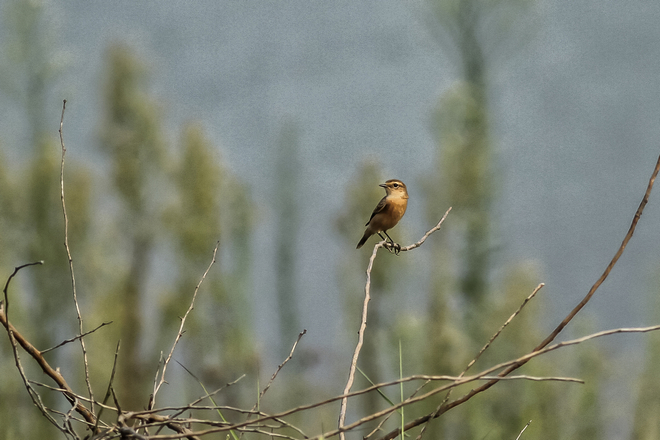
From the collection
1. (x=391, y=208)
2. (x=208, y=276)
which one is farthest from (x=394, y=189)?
(x=208, y=276)

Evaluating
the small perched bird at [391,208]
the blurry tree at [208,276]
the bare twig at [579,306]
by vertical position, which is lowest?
the bare twig at [579,306]

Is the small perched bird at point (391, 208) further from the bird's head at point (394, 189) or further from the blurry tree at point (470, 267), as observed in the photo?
the blurry tree at point (470, 267)

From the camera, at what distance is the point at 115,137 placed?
4.84 m

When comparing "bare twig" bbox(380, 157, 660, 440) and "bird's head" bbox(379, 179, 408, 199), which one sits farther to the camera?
"bird's head" bbox(379, 179, 408, 199)

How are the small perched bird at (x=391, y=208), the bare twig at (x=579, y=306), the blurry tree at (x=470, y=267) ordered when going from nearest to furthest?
the bare twig at (x=579, y=306) → the small perched bird at (x=391, y=208) → the blurry tree at (x=470, y=267)

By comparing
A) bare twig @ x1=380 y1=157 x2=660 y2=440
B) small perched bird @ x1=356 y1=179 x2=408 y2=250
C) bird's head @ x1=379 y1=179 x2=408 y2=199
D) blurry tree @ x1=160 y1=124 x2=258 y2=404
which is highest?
blurry tree @ x1=160 y1=124 x2=258 y2=404

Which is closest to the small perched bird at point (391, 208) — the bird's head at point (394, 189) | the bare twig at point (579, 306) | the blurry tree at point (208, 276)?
the bird's head at point (394, 189)

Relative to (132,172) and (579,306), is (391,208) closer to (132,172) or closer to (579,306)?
(579,306)

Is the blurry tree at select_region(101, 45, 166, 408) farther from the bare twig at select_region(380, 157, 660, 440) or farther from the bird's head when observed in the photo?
the bare twig at select_region(380, 157, 660, 440)

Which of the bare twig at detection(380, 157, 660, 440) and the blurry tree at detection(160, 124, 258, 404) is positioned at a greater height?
the blurry tree at detection(160, 124, 258, 404)

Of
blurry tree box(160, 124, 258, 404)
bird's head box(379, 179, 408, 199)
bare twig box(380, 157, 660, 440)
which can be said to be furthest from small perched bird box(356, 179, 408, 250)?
blurry tree box(160, 124, 258, 404)

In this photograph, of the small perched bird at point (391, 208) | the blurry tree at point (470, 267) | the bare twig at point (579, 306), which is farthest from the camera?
the blurry tree at point (470, 267)

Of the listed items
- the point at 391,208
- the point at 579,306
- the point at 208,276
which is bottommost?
the point at 579,306

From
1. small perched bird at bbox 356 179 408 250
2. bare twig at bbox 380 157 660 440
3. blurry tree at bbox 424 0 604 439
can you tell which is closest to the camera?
Result: bare twig at bbox 380 157 660 440
